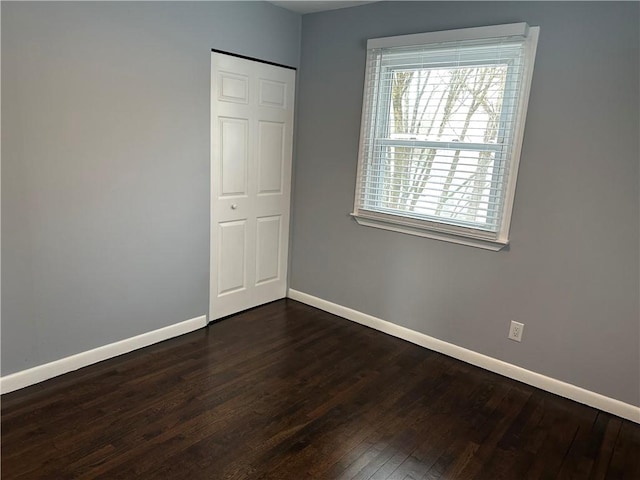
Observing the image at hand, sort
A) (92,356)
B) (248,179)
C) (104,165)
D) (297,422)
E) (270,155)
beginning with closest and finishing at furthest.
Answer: (297,422) < (104,165) < (92,356) < (248,179) < (270,155)

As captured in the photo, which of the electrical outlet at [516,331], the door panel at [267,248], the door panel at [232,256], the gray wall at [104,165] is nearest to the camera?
the gray wall at [104,165]

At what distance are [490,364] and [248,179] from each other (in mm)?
2126

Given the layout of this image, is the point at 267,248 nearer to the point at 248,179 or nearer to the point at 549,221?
the point at 248,179

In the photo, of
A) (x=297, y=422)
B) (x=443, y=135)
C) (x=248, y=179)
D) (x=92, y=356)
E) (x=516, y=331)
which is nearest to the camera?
(x=297, y=422)

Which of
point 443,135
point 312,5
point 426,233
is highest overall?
point 312,5

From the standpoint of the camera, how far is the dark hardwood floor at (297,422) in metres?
1.96

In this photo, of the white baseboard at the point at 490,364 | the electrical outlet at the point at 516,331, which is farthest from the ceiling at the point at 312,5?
the electrical outlet at the point at 516,331

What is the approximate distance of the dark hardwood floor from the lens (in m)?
1.96

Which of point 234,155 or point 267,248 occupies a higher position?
point 234,155

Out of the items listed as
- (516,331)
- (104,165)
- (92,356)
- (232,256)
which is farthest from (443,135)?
(92,356)

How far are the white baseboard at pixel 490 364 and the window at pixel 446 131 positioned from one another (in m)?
0.73

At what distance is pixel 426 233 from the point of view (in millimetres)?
3068

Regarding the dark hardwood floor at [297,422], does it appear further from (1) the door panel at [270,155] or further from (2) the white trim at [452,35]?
(2) the white trim at [452,35]

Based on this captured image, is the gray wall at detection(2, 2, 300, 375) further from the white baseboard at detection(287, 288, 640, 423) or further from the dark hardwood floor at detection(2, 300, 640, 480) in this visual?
the white baseboard at detection(287, 288, 640, 423)
